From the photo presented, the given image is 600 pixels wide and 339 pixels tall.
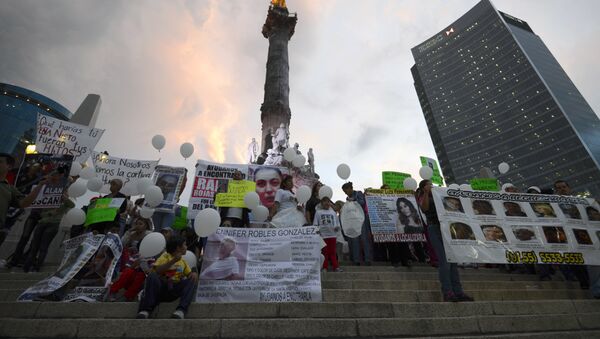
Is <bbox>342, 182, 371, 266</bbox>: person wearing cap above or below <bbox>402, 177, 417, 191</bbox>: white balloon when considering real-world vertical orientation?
below

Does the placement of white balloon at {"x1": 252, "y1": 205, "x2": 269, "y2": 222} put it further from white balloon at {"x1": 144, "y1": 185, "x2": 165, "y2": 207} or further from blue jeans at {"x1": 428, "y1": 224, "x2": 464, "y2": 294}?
blue jeans at {"x1": 428, "y1": 224, "x2": 464, "y2": 294}

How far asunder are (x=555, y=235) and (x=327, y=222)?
4.38 metres

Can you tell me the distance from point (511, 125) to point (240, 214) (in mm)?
107451

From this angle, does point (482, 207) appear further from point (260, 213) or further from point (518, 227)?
point (260, 213)

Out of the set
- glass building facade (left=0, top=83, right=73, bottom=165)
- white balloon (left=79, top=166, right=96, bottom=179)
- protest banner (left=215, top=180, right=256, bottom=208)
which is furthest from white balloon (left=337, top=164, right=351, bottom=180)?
glass building facade (left=0, top=83, right=73, bottom=165)

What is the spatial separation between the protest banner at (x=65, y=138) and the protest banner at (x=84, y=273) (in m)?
4.39

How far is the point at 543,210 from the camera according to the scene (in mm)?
5875

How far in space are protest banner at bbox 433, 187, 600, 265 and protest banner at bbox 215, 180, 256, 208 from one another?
12.9ft

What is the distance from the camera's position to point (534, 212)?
5.83 m

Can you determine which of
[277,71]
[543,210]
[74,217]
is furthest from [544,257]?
[277,71]

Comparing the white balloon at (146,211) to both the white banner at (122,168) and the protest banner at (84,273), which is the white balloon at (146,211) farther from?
the white banner at (122,168)

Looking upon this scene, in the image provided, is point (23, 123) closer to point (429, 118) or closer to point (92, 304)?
point (92, 304)

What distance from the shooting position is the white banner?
8289 mm

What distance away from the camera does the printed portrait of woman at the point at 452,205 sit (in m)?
5.34
